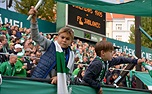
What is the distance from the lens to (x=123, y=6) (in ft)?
21.4

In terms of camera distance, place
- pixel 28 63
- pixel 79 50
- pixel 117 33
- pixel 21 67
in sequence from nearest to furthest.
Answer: pixel 21 67
pixel 28 63
pixel 79 50
pixel 117 33

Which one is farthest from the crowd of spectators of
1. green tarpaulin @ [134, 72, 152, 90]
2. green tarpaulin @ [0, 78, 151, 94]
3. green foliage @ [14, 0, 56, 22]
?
green foliage @ [14, 0, 56, 22]

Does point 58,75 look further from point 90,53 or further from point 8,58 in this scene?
point 90,53

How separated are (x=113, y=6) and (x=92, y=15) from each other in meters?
13.1

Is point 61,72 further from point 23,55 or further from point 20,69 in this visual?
point 23,55

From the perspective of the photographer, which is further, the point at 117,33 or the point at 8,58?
the point at 117,33

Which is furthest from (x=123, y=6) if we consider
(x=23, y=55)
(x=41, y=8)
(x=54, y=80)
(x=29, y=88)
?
(x=41, y=8)

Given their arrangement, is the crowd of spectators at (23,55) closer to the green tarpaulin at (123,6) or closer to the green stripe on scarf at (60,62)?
the green tarpaulin at (123,6)

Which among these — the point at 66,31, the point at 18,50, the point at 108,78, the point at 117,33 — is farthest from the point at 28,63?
the point at 117,33

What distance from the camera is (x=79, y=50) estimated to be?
14859mm

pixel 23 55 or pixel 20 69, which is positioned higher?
pixel 23 55

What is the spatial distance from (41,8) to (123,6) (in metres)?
22.7

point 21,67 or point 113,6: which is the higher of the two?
point 113,6

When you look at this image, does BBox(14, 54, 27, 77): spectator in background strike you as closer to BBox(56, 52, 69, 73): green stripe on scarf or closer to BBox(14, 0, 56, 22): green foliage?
BBox(56, 52, 69, 73): green stripe on scarf
